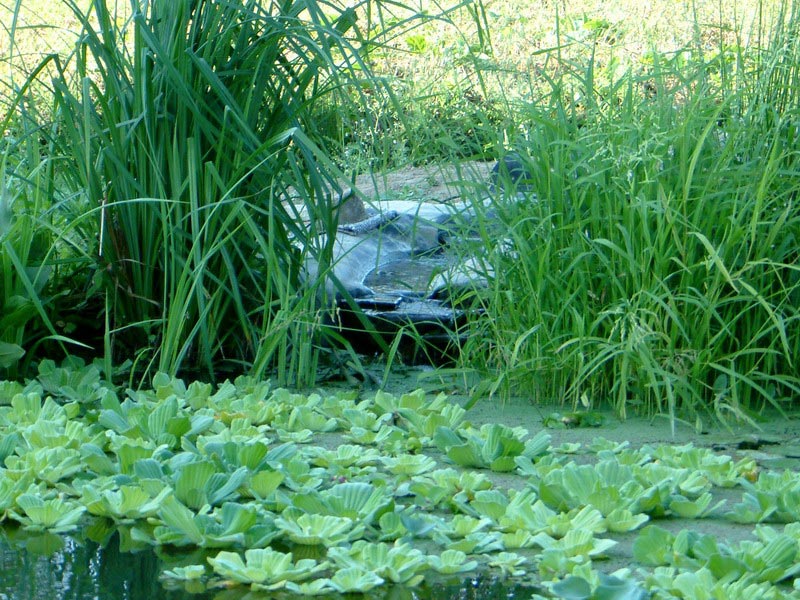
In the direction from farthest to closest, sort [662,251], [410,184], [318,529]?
1. [410,184]
2. [662,251]
3. [318,529]

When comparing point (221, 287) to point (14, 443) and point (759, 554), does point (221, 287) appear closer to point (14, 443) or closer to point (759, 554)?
point (14, 443)

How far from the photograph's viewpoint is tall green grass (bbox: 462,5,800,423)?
2373 millimetres

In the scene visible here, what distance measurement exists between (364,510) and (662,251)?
1.14 metres

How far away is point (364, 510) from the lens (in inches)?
63.7

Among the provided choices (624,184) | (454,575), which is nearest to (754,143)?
(624,184)

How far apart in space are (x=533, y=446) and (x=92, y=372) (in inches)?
45.0

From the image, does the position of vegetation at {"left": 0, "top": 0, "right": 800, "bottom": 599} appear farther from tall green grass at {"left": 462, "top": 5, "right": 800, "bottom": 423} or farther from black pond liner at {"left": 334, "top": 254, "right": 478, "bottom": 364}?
black pond liner at {"left": 334, "top": 254, "right": 478, "bottom": 364}

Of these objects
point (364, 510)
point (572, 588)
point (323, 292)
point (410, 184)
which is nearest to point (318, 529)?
point (364, 510)

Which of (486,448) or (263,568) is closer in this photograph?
(263,568)

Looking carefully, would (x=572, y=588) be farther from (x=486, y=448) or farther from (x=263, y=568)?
(x=486, y=448)

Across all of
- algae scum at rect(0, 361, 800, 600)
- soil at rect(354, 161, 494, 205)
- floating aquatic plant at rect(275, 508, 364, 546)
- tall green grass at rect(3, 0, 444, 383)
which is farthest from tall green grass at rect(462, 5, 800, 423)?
soil at rect(354, 161, 494, 205)

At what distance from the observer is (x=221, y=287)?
2607mm

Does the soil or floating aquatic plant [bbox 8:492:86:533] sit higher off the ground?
the soil

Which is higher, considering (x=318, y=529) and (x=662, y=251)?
(x=662, y=251)
